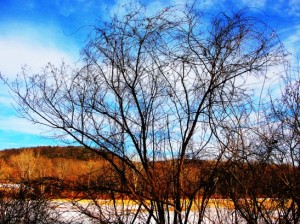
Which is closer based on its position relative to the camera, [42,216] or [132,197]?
[132,197]

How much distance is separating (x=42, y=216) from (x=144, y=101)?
2101 millimetres

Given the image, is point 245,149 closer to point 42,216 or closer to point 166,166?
point 166,166

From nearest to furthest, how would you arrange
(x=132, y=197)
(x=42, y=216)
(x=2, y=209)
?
(x=132, y=197) < (x=42, y=216) < (x=2, y=209)

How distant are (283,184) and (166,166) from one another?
4.77 ft

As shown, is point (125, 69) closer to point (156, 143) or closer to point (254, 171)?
point (156, 143)

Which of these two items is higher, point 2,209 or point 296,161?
point 296,161

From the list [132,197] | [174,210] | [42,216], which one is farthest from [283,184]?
[42,216]

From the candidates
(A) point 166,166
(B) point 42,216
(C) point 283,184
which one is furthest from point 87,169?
(C) point 283,184

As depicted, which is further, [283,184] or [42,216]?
[42,216]

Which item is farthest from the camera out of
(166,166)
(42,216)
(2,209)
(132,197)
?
(2,209)

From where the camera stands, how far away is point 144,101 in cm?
515

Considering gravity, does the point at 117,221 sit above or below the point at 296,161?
below

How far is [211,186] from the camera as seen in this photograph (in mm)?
4750

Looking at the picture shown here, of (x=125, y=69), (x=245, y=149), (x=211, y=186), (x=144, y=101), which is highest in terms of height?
(x=125, y=69)
